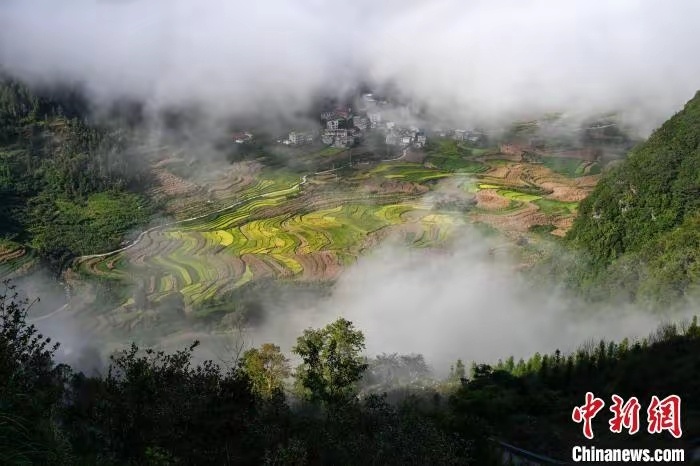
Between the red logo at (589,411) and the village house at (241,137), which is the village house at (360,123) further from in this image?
the red logo at (589,411)

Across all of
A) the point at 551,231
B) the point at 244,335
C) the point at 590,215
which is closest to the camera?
the point at 244,335

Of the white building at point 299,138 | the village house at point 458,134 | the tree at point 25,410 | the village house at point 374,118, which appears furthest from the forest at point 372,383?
the village house at point 374,118

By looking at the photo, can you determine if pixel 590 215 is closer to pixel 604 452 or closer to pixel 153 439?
pixel 604 452

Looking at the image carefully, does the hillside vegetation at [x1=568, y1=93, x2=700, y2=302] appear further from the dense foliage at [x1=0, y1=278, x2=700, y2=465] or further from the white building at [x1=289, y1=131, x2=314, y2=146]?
the white building at [x1=289, y1=131, x2=314, y2=146]

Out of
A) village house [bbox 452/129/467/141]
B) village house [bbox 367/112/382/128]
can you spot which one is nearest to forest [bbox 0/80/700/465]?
village house [bbox 452/129/467/141]

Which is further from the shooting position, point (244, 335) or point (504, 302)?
point (504, 302)

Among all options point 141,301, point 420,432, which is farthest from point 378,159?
point 420,432

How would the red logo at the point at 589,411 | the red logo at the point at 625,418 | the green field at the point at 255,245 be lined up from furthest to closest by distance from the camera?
the green field at the point at 255,245
the red logo at the point at 625,418
the red logo at the point at 589,411
